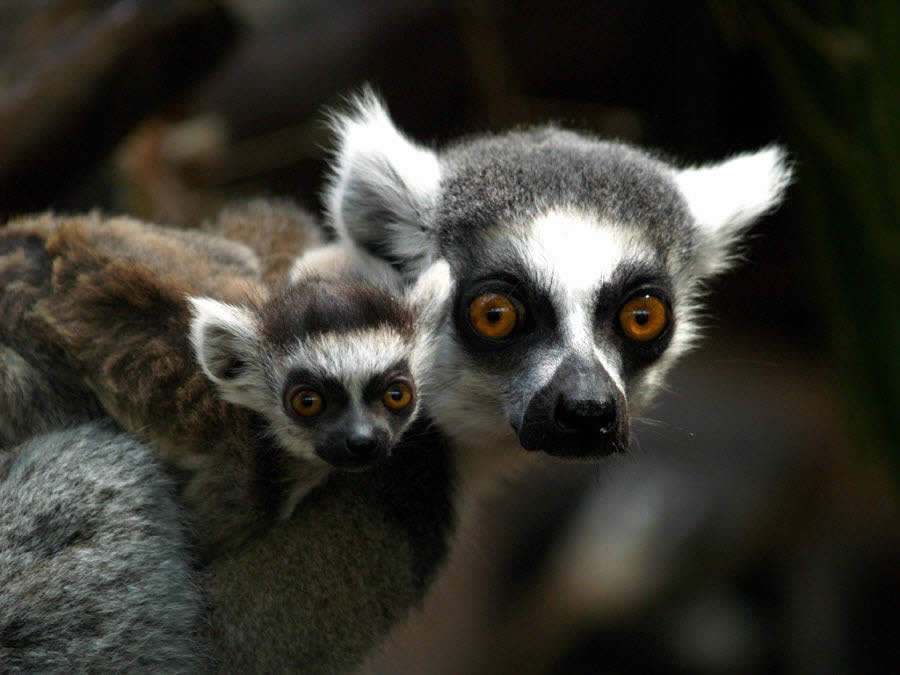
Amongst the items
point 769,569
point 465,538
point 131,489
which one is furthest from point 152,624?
point 769,569

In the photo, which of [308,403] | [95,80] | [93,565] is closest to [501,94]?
[95,80]

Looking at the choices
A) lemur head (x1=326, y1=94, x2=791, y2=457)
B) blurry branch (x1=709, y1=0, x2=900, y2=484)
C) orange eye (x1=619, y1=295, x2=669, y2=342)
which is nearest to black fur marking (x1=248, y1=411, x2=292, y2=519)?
lemur head (x1=326, y1=94, x2=791, y2=457)

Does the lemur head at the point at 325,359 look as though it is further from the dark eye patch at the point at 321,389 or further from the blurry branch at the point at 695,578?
the blurry branch at the point at 695,578

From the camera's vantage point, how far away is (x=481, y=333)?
267 cm

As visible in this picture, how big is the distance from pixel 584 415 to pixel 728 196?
3.63ft

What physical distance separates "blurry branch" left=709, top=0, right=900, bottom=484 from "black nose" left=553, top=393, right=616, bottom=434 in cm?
256

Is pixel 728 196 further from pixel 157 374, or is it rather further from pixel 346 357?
pixel 157 374

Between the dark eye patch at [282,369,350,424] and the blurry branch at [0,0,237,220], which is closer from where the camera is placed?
the dark eye patch at [282,369,350,424]

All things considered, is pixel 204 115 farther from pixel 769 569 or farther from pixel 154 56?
pixel 769 569

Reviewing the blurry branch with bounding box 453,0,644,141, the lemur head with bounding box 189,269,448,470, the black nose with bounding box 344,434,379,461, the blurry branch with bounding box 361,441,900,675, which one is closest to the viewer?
the black nose with bounding box 344,434,379,461

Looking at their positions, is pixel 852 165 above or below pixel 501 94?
below

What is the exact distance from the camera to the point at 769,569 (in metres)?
6.85

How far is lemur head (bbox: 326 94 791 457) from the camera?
2562 millimetres

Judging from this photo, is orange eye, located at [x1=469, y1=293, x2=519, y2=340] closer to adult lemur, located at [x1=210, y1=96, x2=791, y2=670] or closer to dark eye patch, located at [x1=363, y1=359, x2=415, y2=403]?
adult lemur, located at [x1=210, y1=96, x2=791, y2=670]
